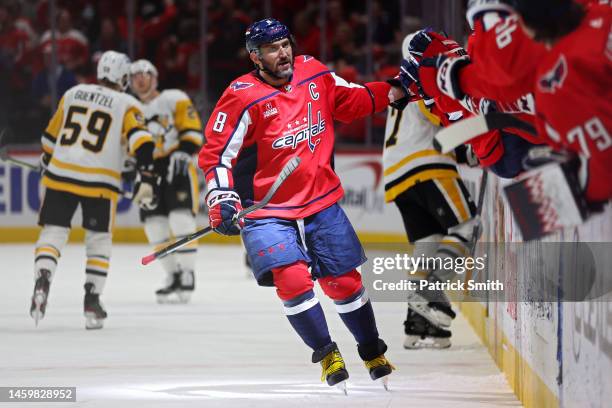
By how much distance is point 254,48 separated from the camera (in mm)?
4613

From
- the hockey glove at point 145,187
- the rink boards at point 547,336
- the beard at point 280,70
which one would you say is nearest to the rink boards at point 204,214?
the rink boards at point 547,336

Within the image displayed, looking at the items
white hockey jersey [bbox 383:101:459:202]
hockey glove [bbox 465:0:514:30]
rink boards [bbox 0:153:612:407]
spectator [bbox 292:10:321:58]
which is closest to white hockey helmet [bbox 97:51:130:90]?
white hockey jersey [bbox 383:101:459:202]

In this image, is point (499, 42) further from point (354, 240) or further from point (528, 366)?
point (354, 240)

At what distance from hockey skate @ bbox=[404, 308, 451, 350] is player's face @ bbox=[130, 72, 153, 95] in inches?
106

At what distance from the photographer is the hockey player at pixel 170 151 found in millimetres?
7754

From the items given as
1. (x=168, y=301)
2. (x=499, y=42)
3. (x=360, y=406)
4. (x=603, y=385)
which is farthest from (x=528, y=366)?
(x=168, y=301)

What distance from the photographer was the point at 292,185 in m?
4.62

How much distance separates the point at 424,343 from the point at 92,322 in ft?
5.55

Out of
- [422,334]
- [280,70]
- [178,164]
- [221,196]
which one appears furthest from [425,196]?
[178,164]

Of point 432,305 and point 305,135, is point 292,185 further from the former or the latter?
point 432,305

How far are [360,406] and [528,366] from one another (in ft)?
1.95

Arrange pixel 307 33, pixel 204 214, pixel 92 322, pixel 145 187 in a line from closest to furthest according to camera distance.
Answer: pixel 92 322
pixel 145 187
pixel 204 214
pixel 307 33

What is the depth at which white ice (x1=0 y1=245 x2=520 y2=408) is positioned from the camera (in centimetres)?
458

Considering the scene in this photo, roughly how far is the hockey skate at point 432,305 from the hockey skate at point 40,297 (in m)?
1.79
